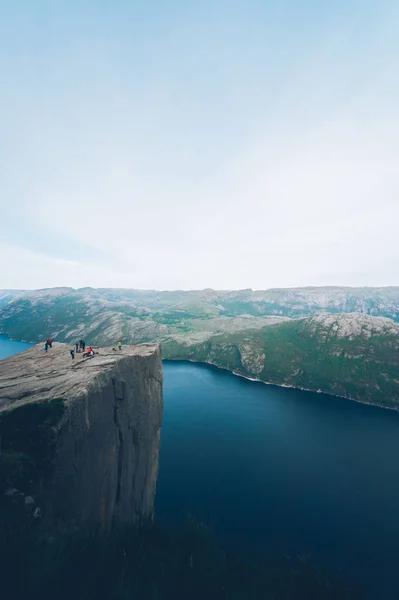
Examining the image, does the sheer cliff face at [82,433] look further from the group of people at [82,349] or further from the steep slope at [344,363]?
the steep slope at [344,363]

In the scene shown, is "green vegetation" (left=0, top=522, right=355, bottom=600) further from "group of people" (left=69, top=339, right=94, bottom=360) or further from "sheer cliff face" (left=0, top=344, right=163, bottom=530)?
"group of people" (left=69, top=339, right=94, bottom=360)

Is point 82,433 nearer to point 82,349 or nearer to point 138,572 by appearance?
point 138,572

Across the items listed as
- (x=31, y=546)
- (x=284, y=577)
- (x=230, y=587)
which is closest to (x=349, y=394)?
(x=284, y=577)

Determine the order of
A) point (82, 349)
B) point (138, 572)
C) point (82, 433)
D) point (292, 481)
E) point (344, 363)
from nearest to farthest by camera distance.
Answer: point (82, 433), point (138, 572), point (82, 349), point (292, 481), point (344, 363)

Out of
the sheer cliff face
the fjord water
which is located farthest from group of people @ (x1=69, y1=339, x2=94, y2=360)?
the fjord water

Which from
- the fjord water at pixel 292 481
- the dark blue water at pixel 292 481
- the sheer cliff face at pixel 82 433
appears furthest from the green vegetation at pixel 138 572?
the fjord water at pixel 292 481

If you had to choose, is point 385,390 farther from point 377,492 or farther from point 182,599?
point 182,599

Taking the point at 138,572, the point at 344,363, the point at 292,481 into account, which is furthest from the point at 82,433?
the point at 344,363
